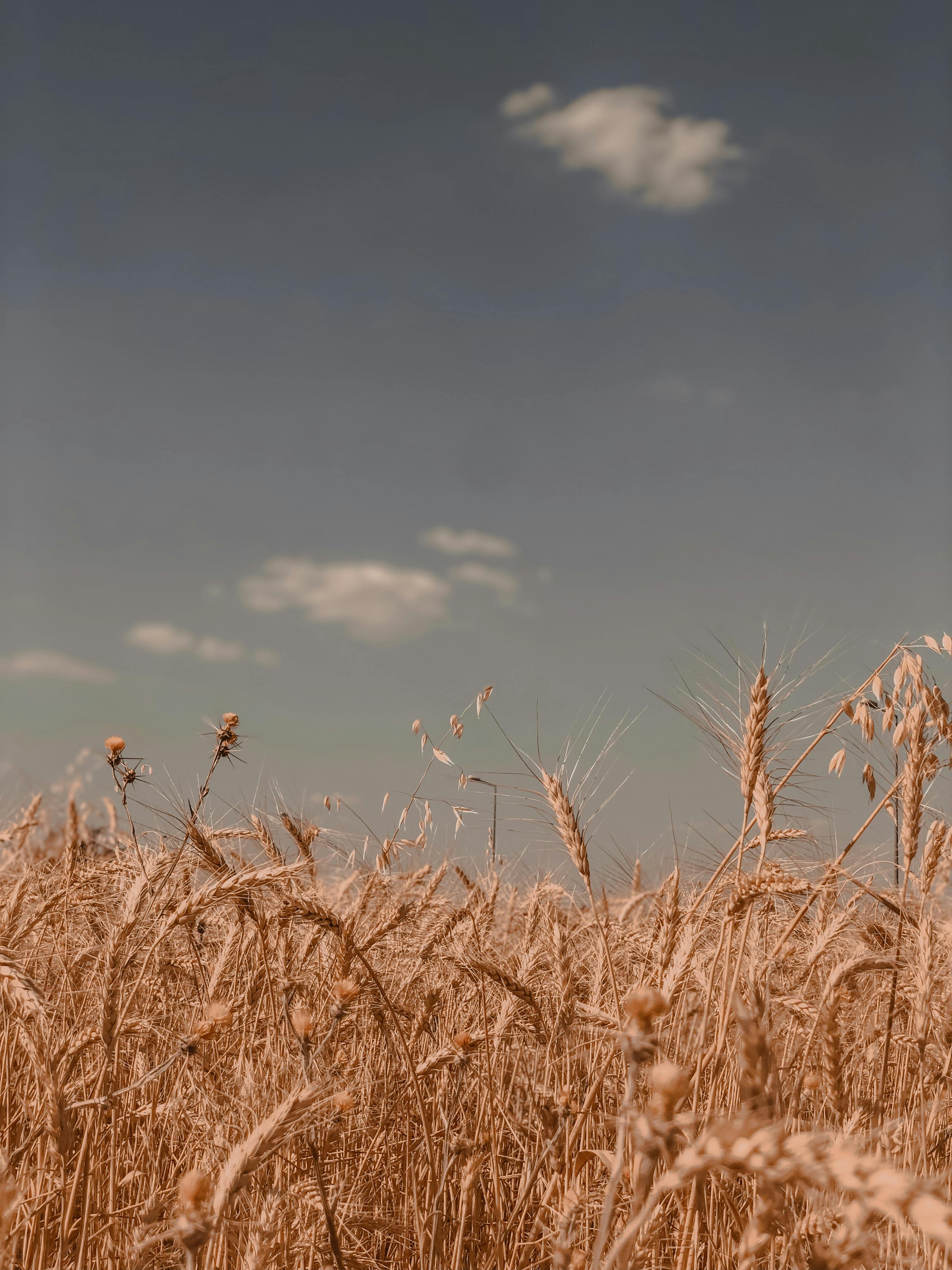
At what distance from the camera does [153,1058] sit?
303 cm

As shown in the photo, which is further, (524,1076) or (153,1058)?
(524,1076)

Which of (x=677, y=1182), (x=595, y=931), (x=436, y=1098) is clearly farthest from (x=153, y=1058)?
(x=677, y=1182)

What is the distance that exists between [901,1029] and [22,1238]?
12.6 feet

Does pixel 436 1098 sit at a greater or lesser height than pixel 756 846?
lesser

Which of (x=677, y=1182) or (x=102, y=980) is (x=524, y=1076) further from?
(x=677, y=1182)

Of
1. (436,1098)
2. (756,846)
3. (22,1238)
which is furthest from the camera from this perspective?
(436,1098)

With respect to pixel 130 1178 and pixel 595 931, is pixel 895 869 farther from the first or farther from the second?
pixel 130 1178

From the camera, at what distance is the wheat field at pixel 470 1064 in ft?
4.29

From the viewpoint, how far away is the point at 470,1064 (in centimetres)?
299

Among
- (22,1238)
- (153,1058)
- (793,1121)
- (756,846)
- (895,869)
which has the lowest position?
(22,1238)

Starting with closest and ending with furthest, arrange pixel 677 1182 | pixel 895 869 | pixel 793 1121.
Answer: pixel 677 1182, pixel 793 1121, pixel 895 869

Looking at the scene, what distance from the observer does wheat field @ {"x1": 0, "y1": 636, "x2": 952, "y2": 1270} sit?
1.31m

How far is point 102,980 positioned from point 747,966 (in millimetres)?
1713

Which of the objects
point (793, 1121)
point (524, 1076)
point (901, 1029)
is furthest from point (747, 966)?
point (901, 1029)
